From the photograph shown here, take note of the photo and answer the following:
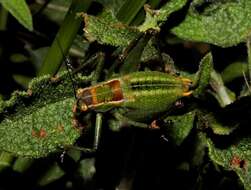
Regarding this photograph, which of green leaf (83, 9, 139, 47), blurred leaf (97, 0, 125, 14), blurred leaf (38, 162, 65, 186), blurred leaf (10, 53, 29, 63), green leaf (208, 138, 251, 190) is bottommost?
blurred leaf (38, 162, 65, 186)

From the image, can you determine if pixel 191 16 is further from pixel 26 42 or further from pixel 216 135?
pixel 26 42

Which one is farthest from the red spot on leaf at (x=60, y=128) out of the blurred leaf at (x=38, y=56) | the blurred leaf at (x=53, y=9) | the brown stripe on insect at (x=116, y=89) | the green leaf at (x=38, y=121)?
the blurred leaf at (x=53, y=9)

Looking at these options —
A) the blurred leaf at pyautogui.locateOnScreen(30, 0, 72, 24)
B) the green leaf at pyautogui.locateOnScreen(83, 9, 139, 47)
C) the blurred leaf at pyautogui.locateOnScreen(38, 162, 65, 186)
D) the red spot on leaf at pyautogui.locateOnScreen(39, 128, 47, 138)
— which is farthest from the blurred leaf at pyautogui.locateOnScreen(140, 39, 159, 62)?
the blurred leaf at pyautogui.locateOnScreen(30, 0, 72, 24)

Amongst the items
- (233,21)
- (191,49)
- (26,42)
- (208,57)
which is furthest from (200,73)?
(26,42)

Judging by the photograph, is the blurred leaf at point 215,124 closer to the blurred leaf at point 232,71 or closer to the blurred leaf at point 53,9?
the blurred leaf at point 232,71

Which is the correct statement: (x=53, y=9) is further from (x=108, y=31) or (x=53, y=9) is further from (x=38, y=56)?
(x=108, y=31)

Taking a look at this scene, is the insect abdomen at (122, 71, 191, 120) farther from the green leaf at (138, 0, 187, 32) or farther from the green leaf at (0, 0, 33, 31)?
the green leaf at (0, 0, 33, 31)

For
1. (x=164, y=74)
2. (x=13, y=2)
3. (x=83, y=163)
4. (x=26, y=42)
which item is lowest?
(x=83, y=163)

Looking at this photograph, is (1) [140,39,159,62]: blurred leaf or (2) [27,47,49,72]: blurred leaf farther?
(2) [27,47,49,72]: blurred leaf
